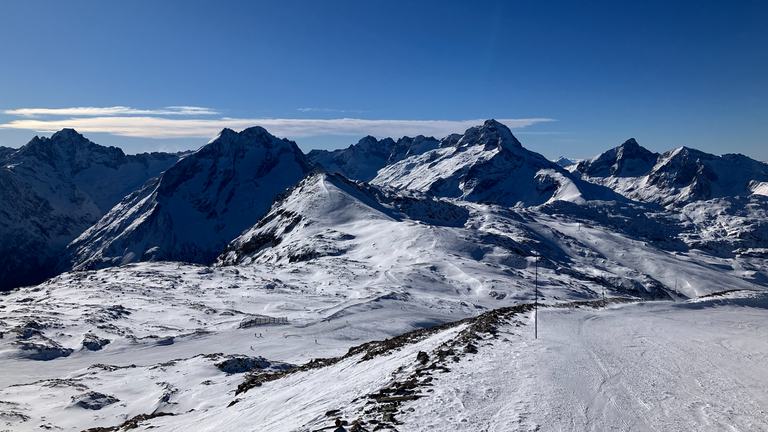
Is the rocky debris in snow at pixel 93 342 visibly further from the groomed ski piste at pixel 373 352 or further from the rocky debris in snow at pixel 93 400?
the rocky debris in snow at pixel 93 400

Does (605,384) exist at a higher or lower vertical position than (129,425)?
higher

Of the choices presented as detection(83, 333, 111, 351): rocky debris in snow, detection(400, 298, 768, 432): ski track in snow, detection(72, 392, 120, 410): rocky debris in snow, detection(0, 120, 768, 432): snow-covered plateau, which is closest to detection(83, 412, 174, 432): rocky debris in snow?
detection(0, 120, 768, 432): snow-covered plateau

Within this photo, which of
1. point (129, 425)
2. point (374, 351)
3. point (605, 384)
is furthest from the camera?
point (374, 351)

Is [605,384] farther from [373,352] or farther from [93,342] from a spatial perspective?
[93,342]

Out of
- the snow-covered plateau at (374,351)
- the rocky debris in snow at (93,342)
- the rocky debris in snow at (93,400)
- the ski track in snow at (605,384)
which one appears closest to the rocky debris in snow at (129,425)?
the snow-covered plateau at (374,351)

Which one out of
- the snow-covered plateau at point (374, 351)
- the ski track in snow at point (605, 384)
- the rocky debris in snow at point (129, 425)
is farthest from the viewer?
the rocky debris in snow at point (129, 425)

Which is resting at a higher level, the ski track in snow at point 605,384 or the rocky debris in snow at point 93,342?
the ski track in snow at point 605,384

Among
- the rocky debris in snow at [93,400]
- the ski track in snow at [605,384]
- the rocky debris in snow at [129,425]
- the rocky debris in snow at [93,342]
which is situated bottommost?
the rocky debris in snow at [93,342]

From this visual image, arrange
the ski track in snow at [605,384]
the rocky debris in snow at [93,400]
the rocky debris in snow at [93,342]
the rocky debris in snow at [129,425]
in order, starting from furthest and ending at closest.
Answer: the rocky debris in snow at [93,342], the rocky debris in snow at [93,400], the rocky debris in snow at [129,425], the ski track in snow at [605,384]

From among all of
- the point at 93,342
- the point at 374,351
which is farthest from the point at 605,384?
the point at 93,342
